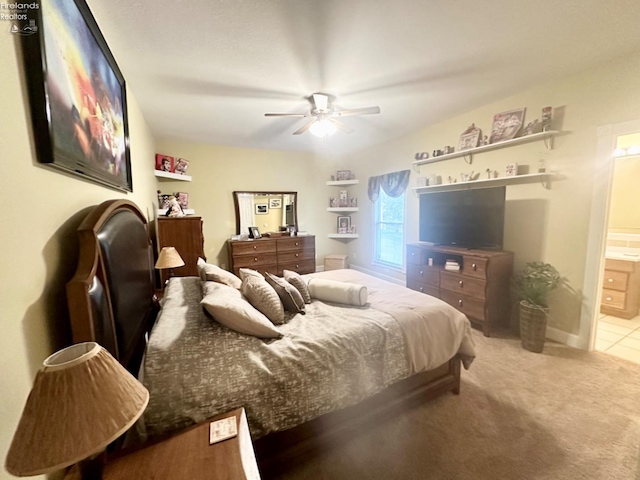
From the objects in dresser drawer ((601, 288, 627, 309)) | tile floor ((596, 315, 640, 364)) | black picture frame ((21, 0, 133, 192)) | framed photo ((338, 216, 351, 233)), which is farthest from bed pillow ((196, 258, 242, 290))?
dresser drawer ((601, 288, 627, 309))

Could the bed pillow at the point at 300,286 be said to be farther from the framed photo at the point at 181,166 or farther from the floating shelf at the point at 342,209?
the floating shelf at the point at 342,209

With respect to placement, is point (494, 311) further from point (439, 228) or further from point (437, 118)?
point (437, 118)

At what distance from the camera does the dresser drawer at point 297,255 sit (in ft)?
15.5

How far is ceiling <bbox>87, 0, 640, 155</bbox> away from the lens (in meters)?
1.54

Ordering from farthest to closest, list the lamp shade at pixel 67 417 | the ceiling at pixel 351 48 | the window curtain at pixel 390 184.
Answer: the window curtain at pixel 390 184 < the ceiling at pixel 351 48 < the lamp shade at pixel 67 417

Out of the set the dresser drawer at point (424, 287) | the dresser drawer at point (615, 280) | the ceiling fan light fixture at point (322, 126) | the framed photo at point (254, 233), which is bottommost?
the dresser drawer at point (424, 287)

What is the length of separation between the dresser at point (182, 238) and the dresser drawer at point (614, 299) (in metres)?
5.20

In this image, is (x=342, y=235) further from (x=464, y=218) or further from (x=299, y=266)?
(x=464, y=218)

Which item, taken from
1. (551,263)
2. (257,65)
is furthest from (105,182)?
(551,263)

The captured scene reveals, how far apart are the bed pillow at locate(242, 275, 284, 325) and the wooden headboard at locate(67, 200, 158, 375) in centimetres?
64

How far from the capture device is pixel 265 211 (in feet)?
16.3

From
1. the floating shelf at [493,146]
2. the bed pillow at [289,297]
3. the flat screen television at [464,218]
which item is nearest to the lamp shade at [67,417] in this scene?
the bed pillow at [289,297]

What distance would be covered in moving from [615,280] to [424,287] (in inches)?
88.9

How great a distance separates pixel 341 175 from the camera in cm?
544
